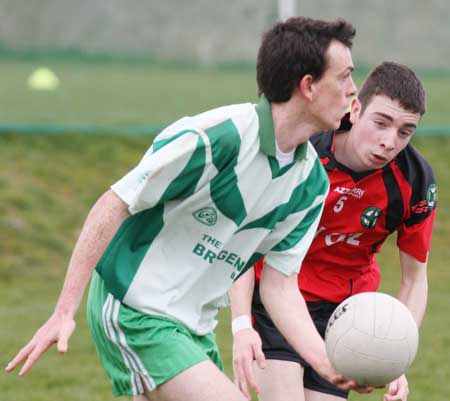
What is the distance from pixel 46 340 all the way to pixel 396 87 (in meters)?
2.05

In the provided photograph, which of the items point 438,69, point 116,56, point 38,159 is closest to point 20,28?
point 116,56

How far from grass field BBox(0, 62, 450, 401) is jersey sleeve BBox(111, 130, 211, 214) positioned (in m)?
3.18

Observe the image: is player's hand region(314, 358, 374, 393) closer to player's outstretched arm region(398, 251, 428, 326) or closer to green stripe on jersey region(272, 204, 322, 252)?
green stripe on jersey region(272, 204, 322, 252)

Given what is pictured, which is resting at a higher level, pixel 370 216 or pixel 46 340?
pixel 46 340

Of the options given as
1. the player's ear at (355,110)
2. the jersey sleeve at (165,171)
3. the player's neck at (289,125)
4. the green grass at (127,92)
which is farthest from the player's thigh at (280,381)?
the green grass at (127,92)

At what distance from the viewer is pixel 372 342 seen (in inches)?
160

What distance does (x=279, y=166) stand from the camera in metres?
4.08

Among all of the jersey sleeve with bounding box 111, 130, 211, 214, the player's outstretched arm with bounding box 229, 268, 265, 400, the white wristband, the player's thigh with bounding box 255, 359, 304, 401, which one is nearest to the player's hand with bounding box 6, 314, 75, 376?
the jersey sleeve with bounding box 111, 130, 211, 214

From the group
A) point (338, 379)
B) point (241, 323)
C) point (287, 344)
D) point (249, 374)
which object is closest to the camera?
point (338, 379)

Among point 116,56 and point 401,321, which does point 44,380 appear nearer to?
point 401,321

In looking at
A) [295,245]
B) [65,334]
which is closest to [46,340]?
[65,334]

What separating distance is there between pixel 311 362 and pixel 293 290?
30cm

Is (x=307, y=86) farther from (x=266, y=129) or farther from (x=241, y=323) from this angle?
(x=241, y=323)

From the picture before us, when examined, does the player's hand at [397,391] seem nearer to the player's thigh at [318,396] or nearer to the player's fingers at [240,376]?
the player's thigh at [318,396]
